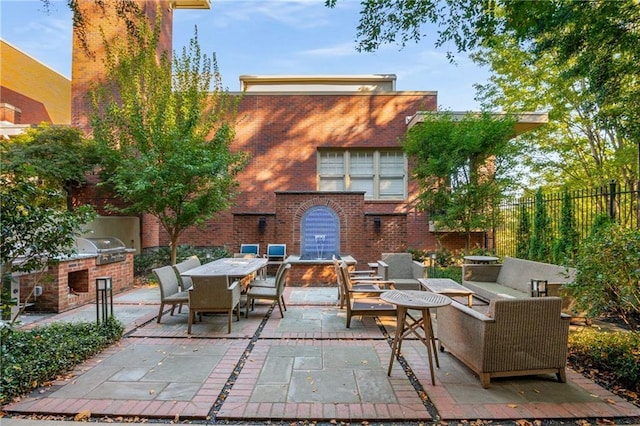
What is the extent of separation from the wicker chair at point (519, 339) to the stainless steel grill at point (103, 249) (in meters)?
7.39

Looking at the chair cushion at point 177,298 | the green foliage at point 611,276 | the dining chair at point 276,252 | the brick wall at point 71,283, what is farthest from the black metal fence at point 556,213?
the brick wall at point 71,283

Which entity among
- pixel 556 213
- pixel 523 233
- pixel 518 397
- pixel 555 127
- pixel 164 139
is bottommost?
pixel 518 397

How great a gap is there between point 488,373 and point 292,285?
21.2ft

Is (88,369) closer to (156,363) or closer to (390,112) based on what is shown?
(156,363)

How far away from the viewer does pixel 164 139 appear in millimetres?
8719

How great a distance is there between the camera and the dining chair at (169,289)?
5.51 meters

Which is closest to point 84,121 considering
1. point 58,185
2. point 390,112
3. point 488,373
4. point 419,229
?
point 58,185

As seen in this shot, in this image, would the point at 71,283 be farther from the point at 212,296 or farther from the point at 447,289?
the point at 447,289

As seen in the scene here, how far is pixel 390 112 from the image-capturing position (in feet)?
42.0

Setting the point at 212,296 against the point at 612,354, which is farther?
the point at 212,296

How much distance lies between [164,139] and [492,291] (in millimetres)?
8164

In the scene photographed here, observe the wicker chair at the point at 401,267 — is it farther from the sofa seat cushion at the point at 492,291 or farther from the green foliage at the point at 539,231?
the green foliage at the point at 539,231

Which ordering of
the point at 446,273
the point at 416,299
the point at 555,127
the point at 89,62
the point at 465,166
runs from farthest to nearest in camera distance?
the point at 555,127 → the point at 89,62 → the point at 465,166 → the point at 446,273 → the point at 416,299

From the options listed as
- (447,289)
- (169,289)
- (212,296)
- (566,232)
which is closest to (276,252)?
(169,289)
